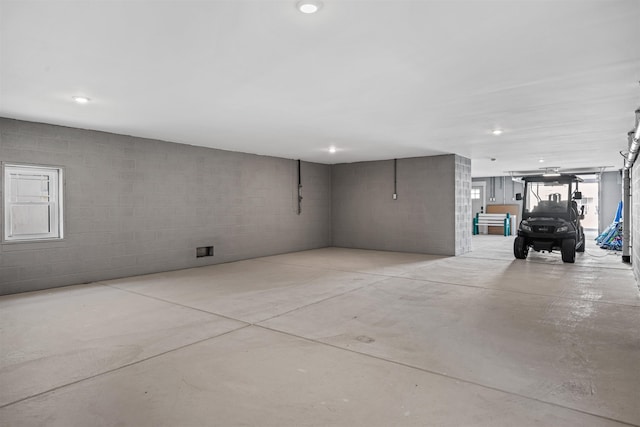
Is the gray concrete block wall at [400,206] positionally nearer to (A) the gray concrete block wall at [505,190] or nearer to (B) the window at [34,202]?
(B) the window at [34,202]

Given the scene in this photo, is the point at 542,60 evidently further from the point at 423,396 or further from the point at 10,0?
the point at 10,0

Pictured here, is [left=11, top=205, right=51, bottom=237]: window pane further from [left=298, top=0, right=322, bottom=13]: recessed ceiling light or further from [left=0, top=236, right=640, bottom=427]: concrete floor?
[left=298, top=0, right=322, bottom=13]: recessed ceiling light

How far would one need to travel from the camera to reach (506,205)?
50.6 ft

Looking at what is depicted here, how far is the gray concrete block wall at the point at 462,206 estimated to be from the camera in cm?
908

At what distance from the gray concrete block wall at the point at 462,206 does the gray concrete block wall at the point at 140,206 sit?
13.5 ft

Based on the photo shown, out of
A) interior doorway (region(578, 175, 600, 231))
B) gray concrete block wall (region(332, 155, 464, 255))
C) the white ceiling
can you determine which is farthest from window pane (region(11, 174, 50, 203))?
interior doorway (region(578, 175, 600, 231))

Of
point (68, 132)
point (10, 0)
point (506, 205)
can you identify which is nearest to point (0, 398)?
point (10, 0)

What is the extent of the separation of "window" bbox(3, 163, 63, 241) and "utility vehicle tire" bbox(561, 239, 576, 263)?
911cm

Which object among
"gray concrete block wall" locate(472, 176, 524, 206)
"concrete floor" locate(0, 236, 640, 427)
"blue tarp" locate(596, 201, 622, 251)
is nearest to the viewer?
"concrete floor" locate(0, 236, 640, 427)

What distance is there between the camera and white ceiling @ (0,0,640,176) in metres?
2.48

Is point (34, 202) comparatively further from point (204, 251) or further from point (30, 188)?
point (204, 251)

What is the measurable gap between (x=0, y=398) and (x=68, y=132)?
446cm

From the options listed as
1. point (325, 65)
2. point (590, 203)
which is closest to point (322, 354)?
point (325, 65)

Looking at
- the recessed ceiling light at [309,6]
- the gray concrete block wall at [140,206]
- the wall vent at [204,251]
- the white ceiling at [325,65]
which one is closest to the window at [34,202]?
the gray concrete block wall at [140,206]
